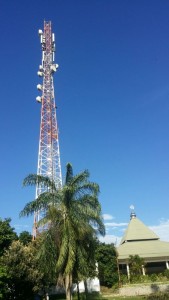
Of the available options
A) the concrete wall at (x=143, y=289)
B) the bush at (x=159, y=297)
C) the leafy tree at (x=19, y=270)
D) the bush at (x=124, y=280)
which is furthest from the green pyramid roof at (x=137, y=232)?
the leafy tree at (x=19, y=270)

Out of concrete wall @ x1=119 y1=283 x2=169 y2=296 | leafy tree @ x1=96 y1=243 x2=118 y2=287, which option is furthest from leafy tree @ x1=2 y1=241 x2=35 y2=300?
leafy tree @ x1=96 y1=243 x2=118 y2=287

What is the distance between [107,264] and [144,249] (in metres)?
8.41

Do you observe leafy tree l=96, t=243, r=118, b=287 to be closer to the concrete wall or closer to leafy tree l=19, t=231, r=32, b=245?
the concrete wall

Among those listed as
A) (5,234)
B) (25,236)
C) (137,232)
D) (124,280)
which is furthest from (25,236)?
(137,232)

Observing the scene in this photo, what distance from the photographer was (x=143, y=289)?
120ft

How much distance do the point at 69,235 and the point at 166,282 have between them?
70.6 feet

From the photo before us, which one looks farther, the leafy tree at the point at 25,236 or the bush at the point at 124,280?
the leafy tree at the point at 25,236

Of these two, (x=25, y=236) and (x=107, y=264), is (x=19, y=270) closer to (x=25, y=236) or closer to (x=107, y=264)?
(x=25, y=236)

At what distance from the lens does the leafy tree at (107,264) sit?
41531mm

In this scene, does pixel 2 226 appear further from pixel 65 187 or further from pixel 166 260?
pixel 166 260

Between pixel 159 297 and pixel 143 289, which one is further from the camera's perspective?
pixel 143 289

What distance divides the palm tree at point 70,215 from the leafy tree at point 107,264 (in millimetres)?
20441

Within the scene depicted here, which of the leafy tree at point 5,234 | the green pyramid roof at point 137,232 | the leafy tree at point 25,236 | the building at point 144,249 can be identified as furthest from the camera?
the green pyramid roof at point 137,232

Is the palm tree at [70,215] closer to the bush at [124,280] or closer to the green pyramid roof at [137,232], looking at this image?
the bush at [124,280]
